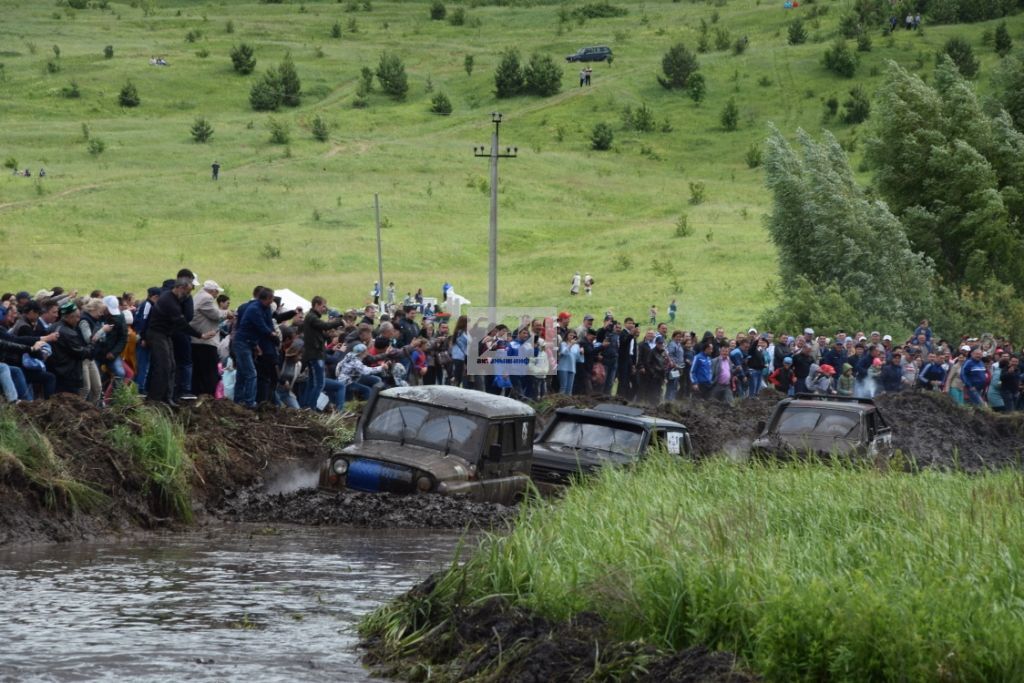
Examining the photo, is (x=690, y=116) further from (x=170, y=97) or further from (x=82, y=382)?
(x=82, y=382)

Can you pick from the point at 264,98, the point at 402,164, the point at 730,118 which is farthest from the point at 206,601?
the point at 264,98

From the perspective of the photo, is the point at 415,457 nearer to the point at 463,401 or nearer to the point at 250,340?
the point at 463,401

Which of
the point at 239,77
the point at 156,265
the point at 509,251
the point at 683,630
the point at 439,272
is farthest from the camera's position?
the point at 239,77

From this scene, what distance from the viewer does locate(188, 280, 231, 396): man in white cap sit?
20812 mm

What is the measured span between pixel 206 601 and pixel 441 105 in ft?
397

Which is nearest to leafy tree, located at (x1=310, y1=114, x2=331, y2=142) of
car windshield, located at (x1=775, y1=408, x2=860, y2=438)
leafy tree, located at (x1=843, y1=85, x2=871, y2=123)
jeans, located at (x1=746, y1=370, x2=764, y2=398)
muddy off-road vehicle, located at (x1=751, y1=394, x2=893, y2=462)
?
leafy tree, located at (x1=843, y1=85, x2=871, y2=123)

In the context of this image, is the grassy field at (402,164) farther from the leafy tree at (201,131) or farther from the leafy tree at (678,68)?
the leafy tree at (678,68)

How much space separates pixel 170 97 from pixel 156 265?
204 ft

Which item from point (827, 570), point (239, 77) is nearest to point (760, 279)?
point (827, 570)

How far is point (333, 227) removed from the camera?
286ft

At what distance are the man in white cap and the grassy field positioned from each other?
4252 centimetres

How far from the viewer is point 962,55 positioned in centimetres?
13412

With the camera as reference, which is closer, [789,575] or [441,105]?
[789,575]

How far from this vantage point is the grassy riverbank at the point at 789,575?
8836 mm
